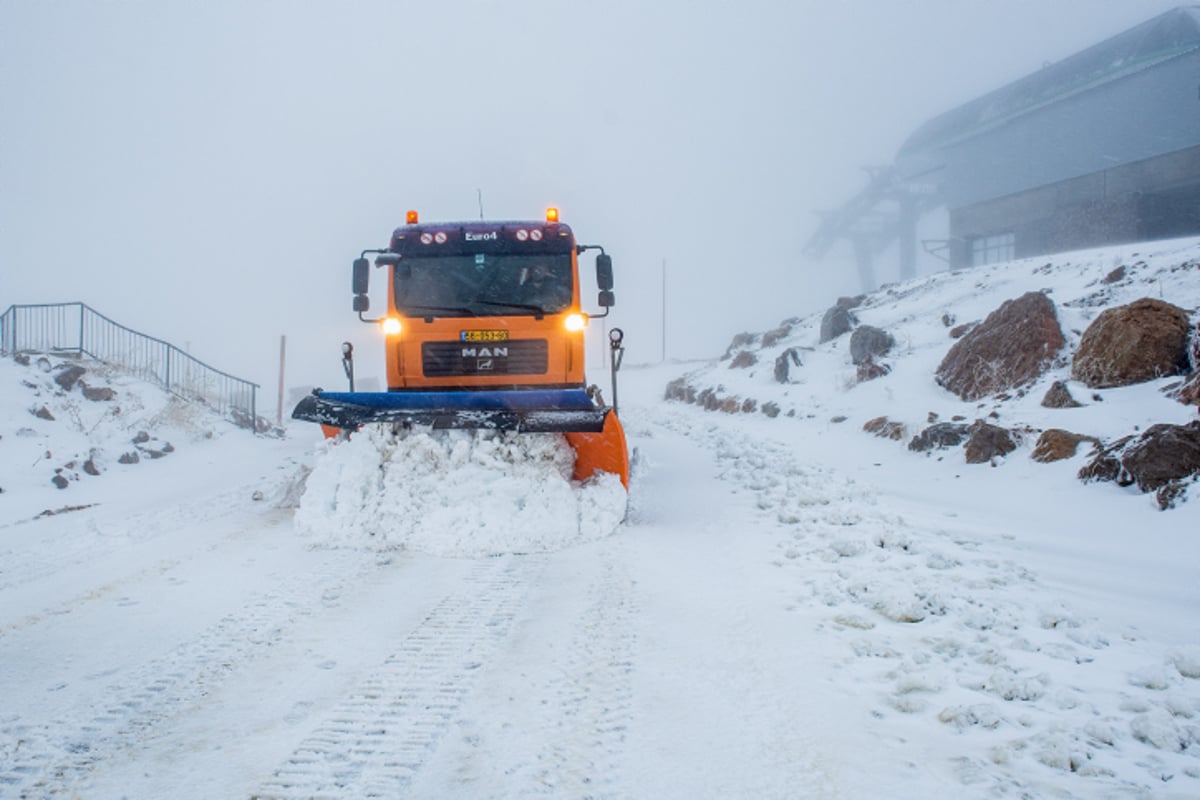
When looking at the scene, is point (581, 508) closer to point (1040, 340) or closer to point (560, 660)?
point (560, 660)

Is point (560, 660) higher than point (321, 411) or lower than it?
lower

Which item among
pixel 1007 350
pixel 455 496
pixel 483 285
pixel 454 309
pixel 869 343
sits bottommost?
pixel 455 496

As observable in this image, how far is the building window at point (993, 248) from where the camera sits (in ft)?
90.7

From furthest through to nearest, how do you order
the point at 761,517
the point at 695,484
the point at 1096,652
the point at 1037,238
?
the point at 1037,238 → the point at 695,484 → the point at 761,517 → the point at 1096,652

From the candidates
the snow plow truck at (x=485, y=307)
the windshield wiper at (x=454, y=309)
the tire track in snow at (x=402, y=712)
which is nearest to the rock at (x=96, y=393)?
the snow plow truck at (x=485, y=307)

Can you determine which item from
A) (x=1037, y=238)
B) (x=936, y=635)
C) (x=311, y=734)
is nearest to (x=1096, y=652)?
(x=936, y=635)

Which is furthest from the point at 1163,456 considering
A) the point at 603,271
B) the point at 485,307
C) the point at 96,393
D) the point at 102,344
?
the point at 102,344

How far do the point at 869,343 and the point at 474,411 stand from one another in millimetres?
11069

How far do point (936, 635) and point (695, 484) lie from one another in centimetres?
480

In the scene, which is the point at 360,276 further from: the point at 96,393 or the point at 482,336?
the point at 96,393

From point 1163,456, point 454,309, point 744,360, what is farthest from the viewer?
point 744,360

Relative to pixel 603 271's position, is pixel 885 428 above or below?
below

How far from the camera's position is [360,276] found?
7.21 m

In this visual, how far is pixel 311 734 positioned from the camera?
7.77 feet
